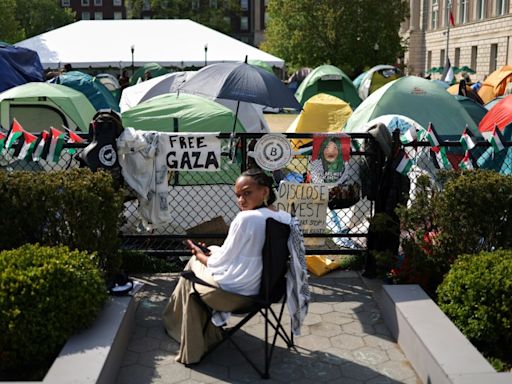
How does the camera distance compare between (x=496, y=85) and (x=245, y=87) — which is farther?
(x=496, y=85)

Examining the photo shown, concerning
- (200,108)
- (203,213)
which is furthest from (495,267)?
(200,108)

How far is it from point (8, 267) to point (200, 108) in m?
5.77

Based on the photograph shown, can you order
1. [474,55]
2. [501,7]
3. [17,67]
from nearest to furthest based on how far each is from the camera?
[17,67], [501,7], [474,55]

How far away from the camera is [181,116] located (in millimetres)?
9133

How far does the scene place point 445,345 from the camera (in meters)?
3.83

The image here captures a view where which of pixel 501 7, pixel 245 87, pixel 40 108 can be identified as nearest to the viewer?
pixel 245 87

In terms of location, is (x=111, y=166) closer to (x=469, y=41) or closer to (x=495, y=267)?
(x=495, y=267)

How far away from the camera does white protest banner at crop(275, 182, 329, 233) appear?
563 cm

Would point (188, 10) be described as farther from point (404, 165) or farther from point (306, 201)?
point (404, 165)

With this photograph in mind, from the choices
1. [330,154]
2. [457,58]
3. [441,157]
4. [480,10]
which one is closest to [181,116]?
[330,154]

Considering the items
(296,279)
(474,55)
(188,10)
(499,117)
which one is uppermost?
(188,10)

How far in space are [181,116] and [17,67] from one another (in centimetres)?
639

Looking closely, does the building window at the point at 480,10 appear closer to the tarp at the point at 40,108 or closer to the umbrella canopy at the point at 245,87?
the tarp at the point at 40,108

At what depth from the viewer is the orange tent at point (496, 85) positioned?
1998 cm
